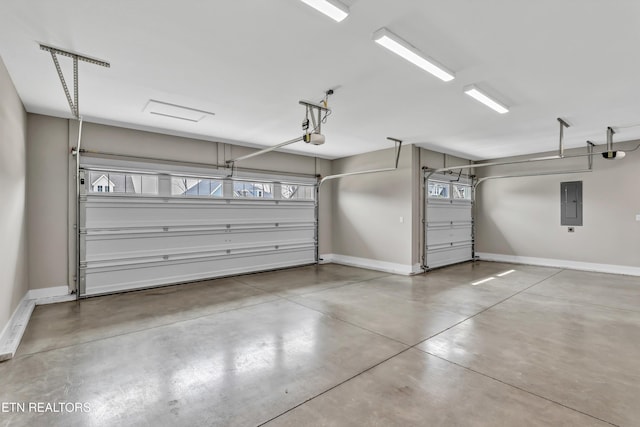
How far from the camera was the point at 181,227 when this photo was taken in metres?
5.68

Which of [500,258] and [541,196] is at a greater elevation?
[541,196]

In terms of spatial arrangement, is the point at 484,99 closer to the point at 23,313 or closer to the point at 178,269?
the point at 178,269

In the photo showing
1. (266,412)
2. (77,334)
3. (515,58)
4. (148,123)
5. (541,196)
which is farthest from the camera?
(541,196)

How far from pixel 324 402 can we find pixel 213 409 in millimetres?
750

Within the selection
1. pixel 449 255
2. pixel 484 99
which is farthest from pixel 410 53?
pixel 449 255

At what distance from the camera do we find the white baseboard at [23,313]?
2.88m

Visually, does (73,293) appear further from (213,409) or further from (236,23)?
(236,23)

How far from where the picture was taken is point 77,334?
333 centimetres

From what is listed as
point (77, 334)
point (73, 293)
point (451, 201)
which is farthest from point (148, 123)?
point (451, 201)

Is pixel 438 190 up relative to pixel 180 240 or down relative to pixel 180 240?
up

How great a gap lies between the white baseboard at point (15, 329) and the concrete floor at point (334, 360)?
86 mm

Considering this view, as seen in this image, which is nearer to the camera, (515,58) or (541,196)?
(515,58)

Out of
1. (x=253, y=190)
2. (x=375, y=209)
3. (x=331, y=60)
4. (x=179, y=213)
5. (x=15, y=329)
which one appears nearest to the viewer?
(x=331, y=60)

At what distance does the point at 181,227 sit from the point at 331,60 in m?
4.17
